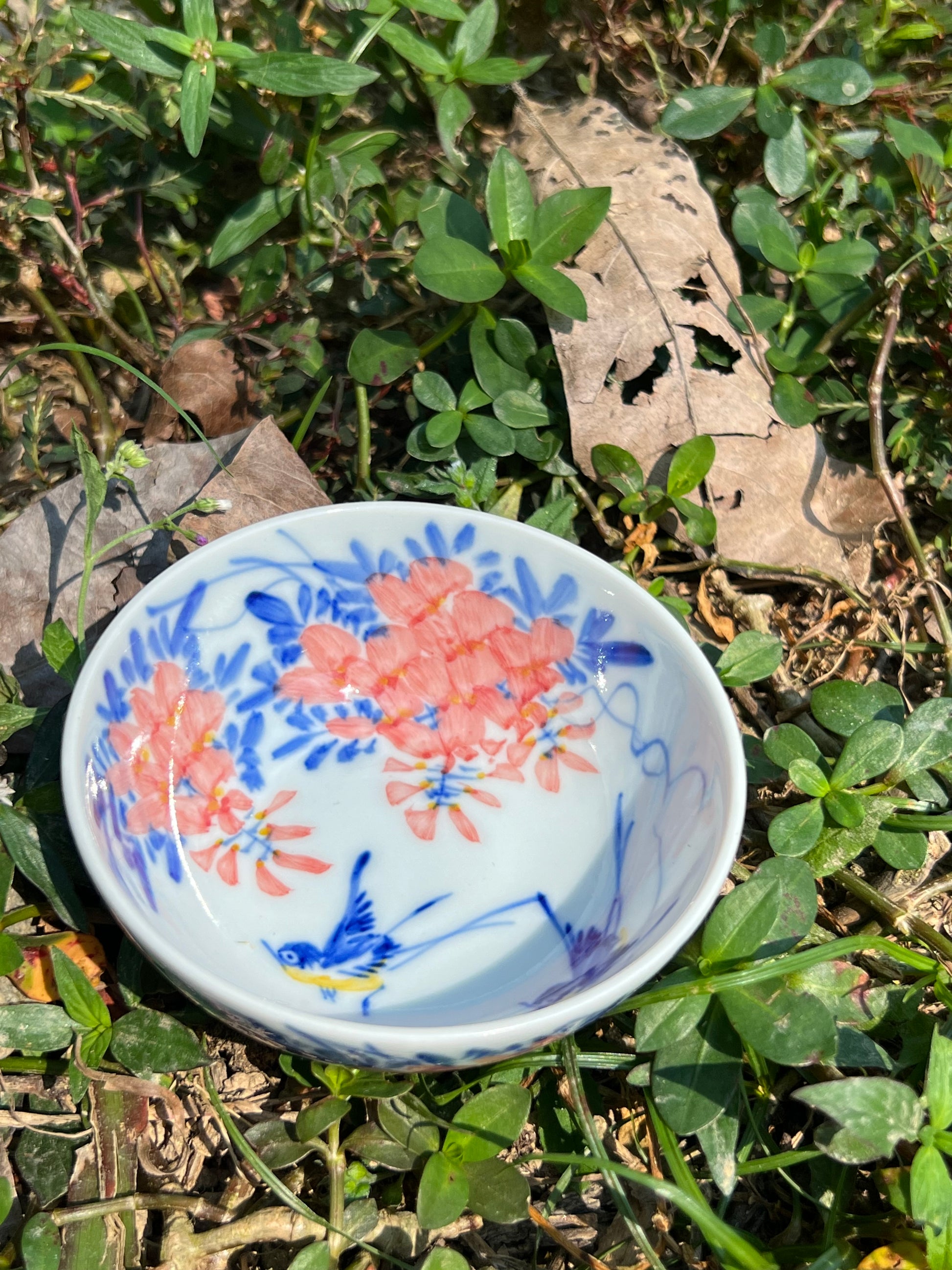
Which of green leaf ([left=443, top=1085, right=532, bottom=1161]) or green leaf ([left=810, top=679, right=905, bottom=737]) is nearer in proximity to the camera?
green leaf ([left=443, top=1085, right=532, bottom=1161])

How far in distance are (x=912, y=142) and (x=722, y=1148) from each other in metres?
1.62

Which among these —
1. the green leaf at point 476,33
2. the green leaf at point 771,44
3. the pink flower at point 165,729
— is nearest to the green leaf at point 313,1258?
the pink flower at point 165,729

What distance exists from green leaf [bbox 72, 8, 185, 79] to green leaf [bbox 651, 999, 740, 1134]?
1.46 meters

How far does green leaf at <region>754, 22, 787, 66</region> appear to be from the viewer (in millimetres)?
1873

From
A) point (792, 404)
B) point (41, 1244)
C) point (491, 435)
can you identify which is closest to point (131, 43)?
point (491, 435)

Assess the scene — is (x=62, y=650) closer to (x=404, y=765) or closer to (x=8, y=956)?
(x=8, y=956)

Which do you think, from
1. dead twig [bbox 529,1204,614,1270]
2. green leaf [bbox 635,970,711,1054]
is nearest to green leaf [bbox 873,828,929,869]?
green leaf [bbox 635,970,711,1054]

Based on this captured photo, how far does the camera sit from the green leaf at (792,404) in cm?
189

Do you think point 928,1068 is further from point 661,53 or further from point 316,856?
point 661,53

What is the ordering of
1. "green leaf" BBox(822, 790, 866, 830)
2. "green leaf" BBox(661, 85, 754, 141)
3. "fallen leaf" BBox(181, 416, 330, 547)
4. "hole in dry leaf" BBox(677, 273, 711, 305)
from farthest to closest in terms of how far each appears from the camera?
"hole in dry leaf" BBox(677, 273, 711, 305) → "green leaf" BBox(661, 85, 754, 141) → "fallen leaf" BBox(181, 416, 330, 547) → "green leaf" BBox(822, 790, 866, 830)

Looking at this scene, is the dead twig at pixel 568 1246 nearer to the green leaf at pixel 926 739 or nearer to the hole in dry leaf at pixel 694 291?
the green leaf at pixel 926 739

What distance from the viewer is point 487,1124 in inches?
50.2

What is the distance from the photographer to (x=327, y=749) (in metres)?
1.64

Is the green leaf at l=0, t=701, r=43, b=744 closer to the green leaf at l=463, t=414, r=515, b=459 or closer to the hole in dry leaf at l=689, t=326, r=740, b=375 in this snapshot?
the green leaf at l=463, t=414, r=515, b=459
